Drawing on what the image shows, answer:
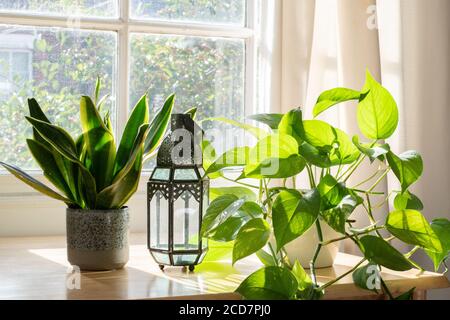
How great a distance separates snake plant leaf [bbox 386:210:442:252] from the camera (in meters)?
1.11

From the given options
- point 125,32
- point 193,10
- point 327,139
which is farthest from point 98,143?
point 193,10

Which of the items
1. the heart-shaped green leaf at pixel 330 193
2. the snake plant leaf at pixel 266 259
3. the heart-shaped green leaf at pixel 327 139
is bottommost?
the snake plant leaf at pixel 266 259

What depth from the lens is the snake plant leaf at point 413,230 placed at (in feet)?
3.63

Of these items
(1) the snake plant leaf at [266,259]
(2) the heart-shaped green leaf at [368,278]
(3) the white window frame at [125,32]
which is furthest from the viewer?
(3) the white window frame at [125,32]

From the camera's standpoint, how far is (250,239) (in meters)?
1.12

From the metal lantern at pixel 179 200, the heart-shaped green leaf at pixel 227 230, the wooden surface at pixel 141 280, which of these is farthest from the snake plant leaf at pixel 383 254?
the metal lantern at pixel 179 200

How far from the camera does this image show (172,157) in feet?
4.30

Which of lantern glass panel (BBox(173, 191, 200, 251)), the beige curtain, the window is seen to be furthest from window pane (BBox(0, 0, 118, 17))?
lantern glass panel (BBox(173, 191, 200, 251))

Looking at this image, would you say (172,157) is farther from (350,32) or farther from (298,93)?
(350,32)

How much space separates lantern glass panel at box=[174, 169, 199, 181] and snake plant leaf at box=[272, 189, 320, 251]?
28cm

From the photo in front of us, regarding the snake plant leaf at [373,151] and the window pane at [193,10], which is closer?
the snake plant leaf at [373,151]

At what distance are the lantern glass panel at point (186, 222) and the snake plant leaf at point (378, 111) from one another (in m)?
0.35

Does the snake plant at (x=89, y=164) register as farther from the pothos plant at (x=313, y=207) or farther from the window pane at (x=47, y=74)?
the window pane at (x=47, y=74)

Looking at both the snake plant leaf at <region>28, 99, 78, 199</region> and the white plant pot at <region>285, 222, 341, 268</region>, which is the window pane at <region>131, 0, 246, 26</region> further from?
the white plant pot at <region>285, 222, 341, 268</region>
